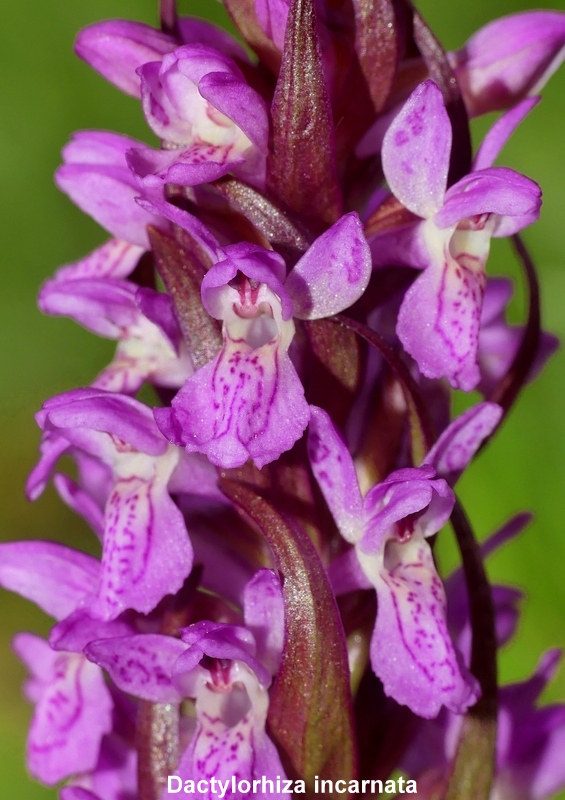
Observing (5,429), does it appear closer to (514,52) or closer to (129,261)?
(129,261)

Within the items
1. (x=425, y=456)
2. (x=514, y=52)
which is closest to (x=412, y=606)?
(x=425, y=456)

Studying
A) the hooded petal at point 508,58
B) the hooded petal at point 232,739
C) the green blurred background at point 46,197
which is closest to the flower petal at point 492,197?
the hooded petal at point 508,58

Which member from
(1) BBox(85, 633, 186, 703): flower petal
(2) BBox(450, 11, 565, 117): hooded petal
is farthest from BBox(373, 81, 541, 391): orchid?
(1) BBox(85, 633, 186, 703): flower petal

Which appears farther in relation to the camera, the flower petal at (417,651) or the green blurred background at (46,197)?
the green blurred background at (46,197)

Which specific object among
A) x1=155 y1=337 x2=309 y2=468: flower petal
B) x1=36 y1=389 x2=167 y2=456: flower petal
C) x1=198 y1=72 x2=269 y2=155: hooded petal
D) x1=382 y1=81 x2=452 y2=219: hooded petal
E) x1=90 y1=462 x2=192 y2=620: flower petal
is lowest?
x1=90 y1=462 x2=192 y2=620: flower petal

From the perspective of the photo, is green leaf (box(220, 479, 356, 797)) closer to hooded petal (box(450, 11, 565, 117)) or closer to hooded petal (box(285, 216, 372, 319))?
hooded petal (box(285, 216, 372, 319))

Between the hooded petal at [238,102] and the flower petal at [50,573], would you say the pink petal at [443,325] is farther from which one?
the flower petal at [50,573]

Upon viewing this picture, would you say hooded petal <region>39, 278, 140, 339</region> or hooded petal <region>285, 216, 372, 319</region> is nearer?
hooded petal <region>285, 216, 372, 319</region>

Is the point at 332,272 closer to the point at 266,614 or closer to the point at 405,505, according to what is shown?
the point at 405,505
